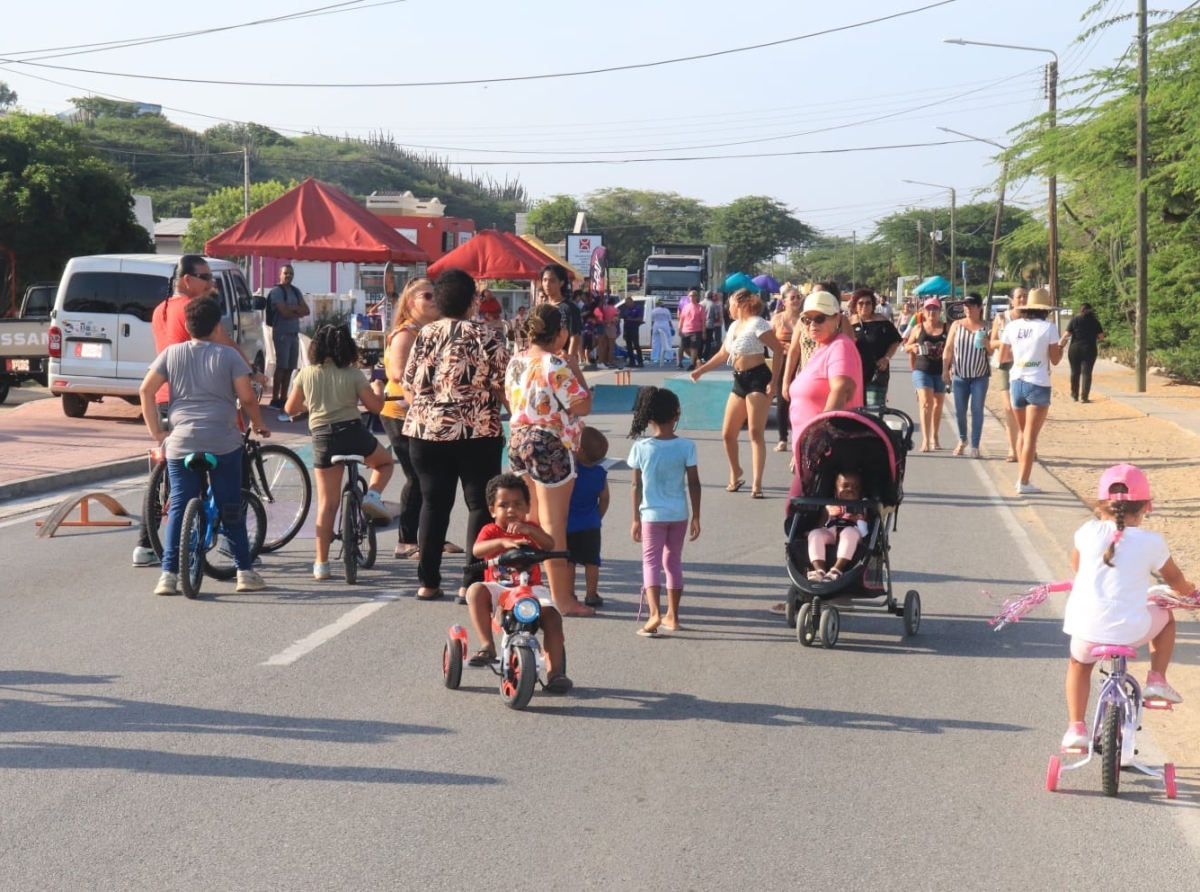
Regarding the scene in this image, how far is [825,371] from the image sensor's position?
927 cm

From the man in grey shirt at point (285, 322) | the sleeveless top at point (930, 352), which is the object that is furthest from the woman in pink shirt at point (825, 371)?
the man in grey shirt at point (285, 322)

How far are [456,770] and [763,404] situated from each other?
8.29 meters

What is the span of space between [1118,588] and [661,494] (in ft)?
9.71

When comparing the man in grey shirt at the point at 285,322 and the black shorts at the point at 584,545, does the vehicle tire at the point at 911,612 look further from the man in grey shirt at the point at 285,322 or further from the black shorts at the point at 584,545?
the man in grey shirt at the point at 285,322

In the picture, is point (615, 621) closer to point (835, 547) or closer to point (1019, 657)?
point (835, 547)

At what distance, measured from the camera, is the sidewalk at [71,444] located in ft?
47.2

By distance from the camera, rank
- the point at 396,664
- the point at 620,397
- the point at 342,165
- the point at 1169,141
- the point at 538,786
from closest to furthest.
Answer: the point at 538,786 < the point at 396,664 < the point at 620,397 < the point at 1169,141 < the point at 342,165

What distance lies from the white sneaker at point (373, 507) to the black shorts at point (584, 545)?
5.25 feet

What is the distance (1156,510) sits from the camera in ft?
45.2

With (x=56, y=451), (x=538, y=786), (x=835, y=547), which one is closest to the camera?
(x=538, y=786)

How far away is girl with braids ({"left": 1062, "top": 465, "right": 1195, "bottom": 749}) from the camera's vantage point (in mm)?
5465

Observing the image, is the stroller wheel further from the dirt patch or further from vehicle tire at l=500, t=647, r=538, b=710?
vehicle tire at l=500, t=647, r=538, b=710

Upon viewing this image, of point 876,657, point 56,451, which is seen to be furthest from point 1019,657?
point 56,451

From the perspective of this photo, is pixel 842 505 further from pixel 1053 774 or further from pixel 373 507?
pixel 373 507
